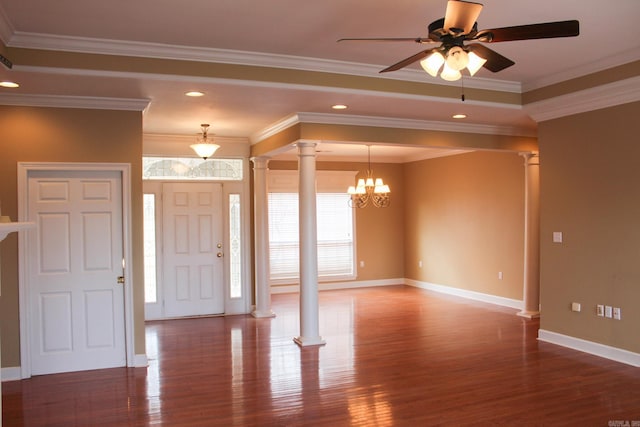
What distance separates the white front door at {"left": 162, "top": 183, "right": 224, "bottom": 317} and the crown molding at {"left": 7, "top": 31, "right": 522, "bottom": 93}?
352cm

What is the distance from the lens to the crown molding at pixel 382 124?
582 centimetres

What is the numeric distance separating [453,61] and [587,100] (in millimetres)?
3207

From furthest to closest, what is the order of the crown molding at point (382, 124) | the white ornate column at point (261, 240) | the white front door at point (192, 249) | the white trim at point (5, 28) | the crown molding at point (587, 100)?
the white ornate column at point (261, 240) → the white front door at point (192, 249) → the crown molding at point (382, 124) → the crown molding at point (587, 100) → the white trim at point (5, 28)

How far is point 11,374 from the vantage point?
4746 millimetres

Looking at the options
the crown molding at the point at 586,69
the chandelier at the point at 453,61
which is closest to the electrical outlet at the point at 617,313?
the crown molding at the point at 586,69

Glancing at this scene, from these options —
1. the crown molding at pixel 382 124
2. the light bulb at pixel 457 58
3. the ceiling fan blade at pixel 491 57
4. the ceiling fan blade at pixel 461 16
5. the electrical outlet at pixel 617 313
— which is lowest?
the electrical outlet at pixel 617 313

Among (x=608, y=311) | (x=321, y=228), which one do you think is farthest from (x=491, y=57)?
(x=321, y=228)

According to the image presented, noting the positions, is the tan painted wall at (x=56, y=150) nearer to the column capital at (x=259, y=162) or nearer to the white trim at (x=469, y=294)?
the column capital at (x=259, y=162)

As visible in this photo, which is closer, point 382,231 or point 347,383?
point 347,383

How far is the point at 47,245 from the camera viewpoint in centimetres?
489

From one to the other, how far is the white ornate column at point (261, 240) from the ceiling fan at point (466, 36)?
4819 millimetres

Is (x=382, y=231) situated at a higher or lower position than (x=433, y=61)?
lower

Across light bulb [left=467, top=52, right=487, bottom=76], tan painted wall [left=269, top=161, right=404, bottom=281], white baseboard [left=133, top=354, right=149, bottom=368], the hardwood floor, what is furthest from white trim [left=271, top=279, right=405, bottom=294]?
light bulb [left=467, top=52, right=487, bottom=76]

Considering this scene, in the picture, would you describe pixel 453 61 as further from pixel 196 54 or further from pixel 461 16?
pixel 196 54
